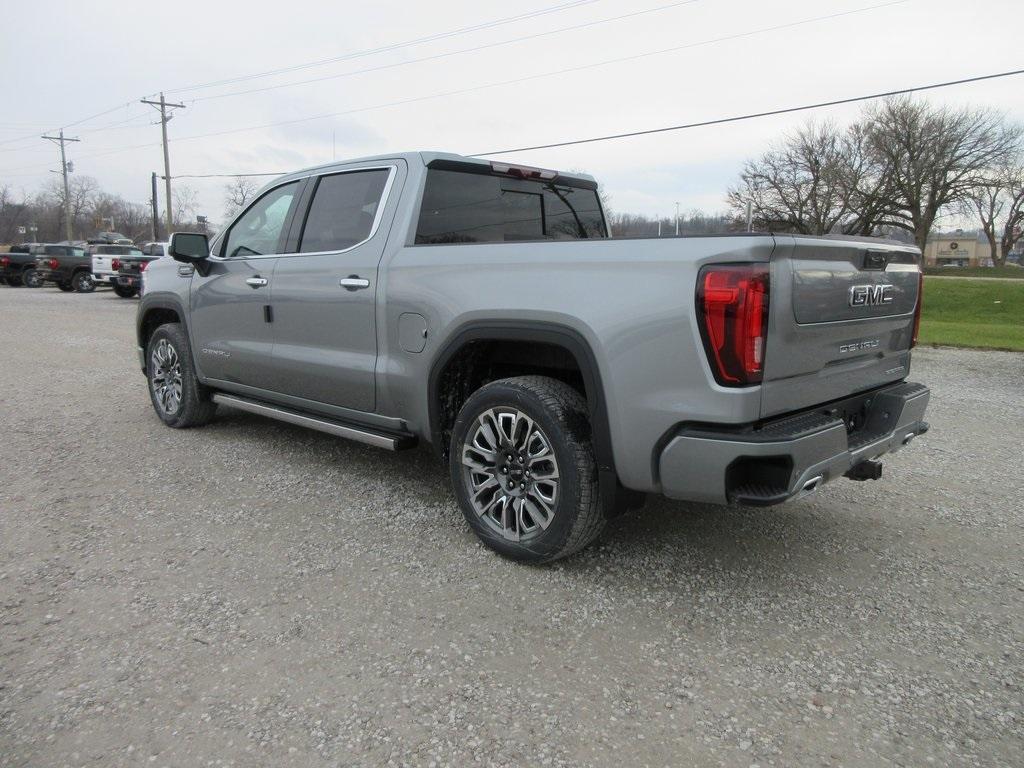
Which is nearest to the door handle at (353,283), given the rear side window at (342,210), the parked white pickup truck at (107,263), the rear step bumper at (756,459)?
the rear side window at (342,210)

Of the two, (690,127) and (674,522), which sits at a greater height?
(690,127)

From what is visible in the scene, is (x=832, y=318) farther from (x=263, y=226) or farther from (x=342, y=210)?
(x=263, y=226)

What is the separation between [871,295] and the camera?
3150 mm

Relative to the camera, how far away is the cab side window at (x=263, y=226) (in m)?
4.76

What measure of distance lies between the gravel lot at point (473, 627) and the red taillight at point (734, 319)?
1.05m

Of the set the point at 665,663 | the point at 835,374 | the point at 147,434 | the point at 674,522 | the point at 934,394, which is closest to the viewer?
the point at 665,663

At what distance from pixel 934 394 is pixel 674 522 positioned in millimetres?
5284

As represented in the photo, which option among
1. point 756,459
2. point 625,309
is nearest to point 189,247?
point 625,309

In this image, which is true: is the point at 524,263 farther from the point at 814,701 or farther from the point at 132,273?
the point at 132,273

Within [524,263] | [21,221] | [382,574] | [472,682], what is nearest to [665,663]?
[472,682]

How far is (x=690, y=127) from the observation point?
65.7 ft

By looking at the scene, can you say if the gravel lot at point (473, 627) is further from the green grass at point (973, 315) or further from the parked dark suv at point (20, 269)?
the parked dark suv at point (20, 269)

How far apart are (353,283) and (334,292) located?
7.7 inches

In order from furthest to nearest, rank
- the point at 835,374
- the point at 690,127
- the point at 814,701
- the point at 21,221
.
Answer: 1. the point at 21,221
2. the point at 690,127
3. the point at 835,374
4. the point at 814,701
